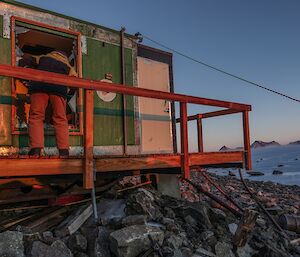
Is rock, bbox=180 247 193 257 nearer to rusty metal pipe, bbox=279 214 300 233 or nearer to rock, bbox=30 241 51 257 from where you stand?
rock, bbox=30 241 51 257

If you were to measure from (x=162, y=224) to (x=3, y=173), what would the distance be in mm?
2712

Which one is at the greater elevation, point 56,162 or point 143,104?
point 143,104

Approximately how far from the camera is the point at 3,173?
431 centimetres

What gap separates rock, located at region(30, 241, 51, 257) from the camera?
14.1ft

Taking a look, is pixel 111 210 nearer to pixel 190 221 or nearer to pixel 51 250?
pixel 190 221

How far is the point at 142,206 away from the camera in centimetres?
580

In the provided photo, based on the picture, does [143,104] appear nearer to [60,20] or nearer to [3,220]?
[60,20]

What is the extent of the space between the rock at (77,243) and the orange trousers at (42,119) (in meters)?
1.45

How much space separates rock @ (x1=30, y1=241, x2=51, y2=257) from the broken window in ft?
8.32

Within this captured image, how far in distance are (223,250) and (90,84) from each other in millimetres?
3511

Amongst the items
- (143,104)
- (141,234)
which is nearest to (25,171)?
(141,234)

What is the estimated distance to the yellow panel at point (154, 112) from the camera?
27.2ft

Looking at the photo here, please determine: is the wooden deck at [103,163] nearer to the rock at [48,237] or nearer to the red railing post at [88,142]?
the red railing post at [88,142]

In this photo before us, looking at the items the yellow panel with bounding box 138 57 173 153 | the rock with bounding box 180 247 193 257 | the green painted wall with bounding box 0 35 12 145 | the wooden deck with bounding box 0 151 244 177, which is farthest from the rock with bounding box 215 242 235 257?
the green painted wall with bounding box 0 35 12 145
